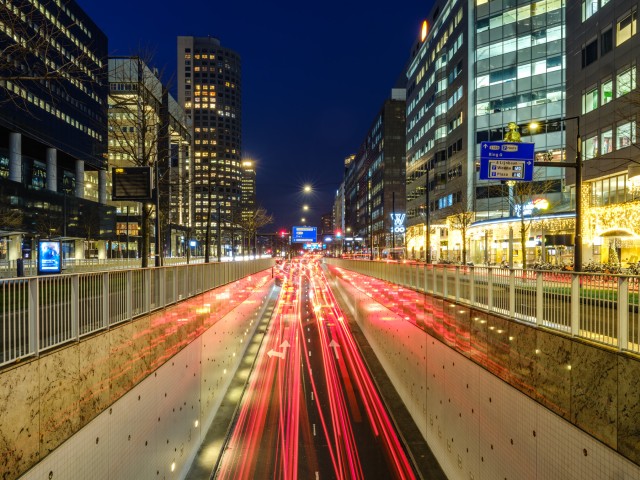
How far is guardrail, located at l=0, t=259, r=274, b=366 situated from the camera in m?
6.08

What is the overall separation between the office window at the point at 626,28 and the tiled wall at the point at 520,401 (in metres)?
26.2

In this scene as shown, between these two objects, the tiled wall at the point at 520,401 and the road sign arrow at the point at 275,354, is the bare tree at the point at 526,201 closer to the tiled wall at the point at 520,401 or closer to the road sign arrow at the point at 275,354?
the road sign arrow at the point at 275,354

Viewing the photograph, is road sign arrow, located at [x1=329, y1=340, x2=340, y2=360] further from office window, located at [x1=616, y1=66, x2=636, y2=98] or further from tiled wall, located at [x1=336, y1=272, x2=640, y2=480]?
office window, located at [x1=616, y1=66, x2=636, y2=98]

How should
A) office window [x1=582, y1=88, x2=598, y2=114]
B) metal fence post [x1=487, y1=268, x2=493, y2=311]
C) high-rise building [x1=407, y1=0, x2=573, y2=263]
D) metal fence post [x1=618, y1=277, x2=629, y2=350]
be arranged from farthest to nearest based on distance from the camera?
high-rise building [x1=407, y1=0, x2=573, y2=263] < office window [x1=582, y1=88, x2=598, y2=114] < metal fence post [x1=487, y1=268, x2=493, y2=311] < metal fence post [x1=618, y1=277, x2=629, y2=350]

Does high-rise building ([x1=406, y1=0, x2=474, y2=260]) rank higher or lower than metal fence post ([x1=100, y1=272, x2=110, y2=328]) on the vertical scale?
higher

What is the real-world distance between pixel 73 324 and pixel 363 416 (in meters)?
15.4

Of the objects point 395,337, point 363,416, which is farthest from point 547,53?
point 363,416

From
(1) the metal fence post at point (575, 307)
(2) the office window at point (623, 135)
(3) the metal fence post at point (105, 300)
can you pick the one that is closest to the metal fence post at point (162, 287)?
(3) the metal fence post at point (105, 300)

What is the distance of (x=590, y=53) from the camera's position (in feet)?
111

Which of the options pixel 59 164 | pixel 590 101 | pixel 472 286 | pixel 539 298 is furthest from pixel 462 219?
pixel 59 164

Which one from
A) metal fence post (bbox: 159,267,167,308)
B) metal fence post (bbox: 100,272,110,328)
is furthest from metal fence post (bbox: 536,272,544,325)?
metal fence post (bbox: 159,267,167,308)

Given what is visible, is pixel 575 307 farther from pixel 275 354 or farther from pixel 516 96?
pixel 516 96

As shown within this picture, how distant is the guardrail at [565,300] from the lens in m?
6.45

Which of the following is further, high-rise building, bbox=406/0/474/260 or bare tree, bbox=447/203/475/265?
high-rise building, bbox=406/0/474/260
